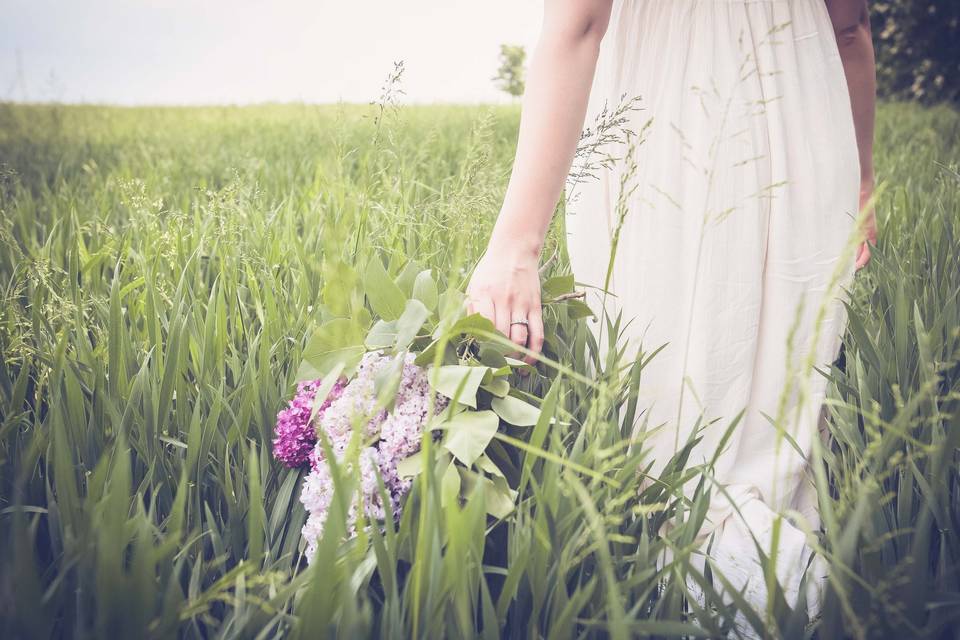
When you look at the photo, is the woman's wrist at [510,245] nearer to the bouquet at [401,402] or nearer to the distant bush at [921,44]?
the bouquet at [401,402]

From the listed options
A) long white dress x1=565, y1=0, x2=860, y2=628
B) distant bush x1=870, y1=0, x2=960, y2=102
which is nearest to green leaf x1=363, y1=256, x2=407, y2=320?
long white dress x1=565, y1=0, x2=860, y2=628

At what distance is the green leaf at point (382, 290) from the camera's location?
968 mm

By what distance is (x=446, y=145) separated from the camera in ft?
14.0

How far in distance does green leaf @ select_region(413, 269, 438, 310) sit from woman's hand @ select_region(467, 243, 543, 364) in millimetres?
56

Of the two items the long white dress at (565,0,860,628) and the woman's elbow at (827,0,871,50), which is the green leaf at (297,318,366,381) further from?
the woman's elbow at (827,0,871,50)

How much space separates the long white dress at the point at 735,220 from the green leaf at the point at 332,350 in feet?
1.48

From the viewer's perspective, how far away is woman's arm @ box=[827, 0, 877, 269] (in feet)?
4.25

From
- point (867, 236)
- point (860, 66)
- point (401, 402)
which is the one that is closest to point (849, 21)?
point (860, 66)

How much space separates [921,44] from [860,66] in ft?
33.4

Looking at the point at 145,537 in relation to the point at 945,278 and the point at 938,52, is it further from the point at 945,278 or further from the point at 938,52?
the point at 938,52

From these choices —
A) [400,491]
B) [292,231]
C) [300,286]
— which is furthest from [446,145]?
[400,491]

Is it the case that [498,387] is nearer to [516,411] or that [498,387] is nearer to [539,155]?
[516,411]

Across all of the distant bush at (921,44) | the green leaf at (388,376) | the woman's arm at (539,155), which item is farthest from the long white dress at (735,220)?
the distant bush at (921,44)

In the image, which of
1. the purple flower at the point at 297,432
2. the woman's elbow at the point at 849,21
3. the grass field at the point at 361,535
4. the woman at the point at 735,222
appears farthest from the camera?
the woman's elbow at the point at 849,21
